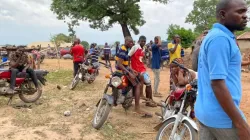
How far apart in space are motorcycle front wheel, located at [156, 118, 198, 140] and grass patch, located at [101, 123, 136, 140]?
1177mm

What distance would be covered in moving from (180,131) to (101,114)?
1906mm

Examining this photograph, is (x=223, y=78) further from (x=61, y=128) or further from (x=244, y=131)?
(x=61, y=128)

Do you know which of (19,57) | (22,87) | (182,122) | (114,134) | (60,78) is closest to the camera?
(182,122)

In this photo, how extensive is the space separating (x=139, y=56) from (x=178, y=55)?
74.6 inches

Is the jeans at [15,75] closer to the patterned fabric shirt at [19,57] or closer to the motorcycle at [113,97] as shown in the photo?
the patterned fabric shirt at [19,57]

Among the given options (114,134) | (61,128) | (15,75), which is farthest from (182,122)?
(15,75)

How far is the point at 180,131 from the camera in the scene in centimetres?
352

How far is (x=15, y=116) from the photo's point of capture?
557 cm

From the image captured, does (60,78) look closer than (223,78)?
No

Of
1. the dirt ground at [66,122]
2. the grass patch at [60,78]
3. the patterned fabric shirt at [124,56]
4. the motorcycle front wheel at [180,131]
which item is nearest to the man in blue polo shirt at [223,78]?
the motorcycle front wheel at [180,131]

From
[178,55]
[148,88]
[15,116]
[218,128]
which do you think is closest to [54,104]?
[15,116]

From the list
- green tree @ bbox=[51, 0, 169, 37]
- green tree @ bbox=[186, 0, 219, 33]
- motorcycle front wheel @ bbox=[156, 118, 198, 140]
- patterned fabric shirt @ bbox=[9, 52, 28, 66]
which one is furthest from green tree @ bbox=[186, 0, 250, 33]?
motorcycle front wheel @ bbox=[156, 118, 198, 140]

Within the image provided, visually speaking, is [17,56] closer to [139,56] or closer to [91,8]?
[139,56]

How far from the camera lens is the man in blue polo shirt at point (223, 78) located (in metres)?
1.74
